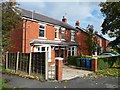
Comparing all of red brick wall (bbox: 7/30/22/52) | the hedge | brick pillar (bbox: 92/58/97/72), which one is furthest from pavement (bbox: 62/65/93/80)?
red brick wall (bbox: 7/30/22/52)

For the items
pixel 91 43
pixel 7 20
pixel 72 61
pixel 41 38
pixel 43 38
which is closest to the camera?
pixel 7 20

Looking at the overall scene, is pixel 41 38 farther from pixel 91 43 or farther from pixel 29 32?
pixel 91 43

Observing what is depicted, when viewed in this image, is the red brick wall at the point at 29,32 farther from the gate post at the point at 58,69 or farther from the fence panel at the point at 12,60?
the gate post at the point at 58,69

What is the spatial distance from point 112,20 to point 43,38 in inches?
357

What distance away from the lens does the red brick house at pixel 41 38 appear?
2486 centimetres

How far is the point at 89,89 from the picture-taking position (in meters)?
11.6

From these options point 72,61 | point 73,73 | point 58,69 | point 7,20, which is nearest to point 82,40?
point 72,61

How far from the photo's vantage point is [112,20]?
23.8 m

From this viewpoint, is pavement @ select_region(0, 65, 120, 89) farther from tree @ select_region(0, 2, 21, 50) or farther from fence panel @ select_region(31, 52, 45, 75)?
tree @ select_region(0, 2, 21, 50)

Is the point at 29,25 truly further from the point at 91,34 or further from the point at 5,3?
the point at 91,34

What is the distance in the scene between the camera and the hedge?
69.4 feet

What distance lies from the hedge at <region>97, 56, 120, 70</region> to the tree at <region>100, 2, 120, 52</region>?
5.82 feet

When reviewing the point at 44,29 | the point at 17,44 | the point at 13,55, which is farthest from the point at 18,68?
the point at 44,29

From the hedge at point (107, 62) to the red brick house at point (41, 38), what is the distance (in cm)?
742
